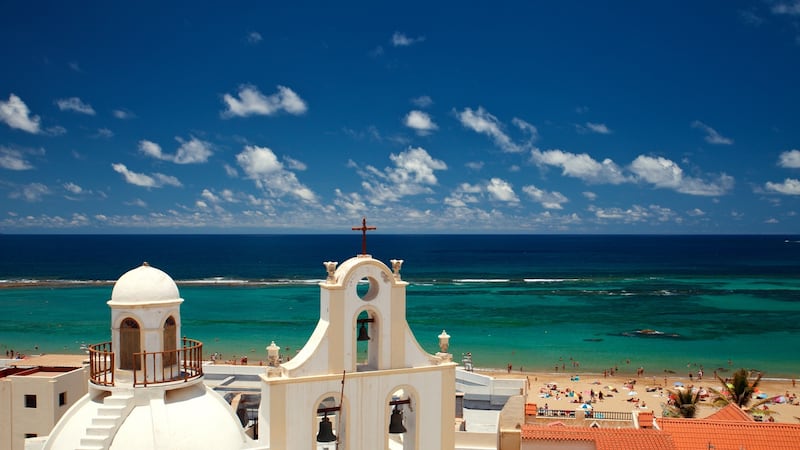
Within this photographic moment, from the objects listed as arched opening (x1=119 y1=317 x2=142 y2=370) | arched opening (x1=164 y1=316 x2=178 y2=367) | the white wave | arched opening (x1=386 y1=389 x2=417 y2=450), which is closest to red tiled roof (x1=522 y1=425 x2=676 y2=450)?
arched opening (x1=386 y1=389 x2=417 y2=450)

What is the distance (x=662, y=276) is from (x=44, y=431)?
14525 centimetres

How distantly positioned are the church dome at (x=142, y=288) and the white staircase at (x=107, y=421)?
162 centimetres

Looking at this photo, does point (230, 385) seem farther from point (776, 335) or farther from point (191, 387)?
point (776, 335)

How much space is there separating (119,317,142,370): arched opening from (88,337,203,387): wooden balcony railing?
0.34ft

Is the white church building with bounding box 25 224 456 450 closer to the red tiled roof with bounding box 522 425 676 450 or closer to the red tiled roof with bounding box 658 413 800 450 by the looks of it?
the red tiled roof with bounding box 522 425 676 450

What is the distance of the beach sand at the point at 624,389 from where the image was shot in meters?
44.5

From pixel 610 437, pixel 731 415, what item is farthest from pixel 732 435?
pixel 731 415

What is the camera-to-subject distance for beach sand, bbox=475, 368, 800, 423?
44531 mm

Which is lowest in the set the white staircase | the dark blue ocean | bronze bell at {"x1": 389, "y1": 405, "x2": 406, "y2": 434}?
the dark blue ocean

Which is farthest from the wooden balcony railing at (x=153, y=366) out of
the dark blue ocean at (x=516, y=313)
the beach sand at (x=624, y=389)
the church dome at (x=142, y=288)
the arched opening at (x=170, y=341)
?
the dark blue ocean at (x=516, y=313)

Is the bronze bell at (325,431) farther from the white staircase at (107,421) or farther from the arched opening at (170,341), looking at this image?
the white staircase at (107,421)

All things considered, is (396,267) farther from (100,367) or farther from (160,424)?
(100,367)

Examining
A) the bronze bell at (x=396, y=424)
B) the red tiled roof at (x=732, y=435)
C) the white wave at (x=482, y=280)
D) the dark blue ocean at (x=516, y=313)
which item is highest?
the bronze bell at (x=396, y=424)

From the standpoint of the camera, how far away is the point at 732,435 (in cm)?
2109
